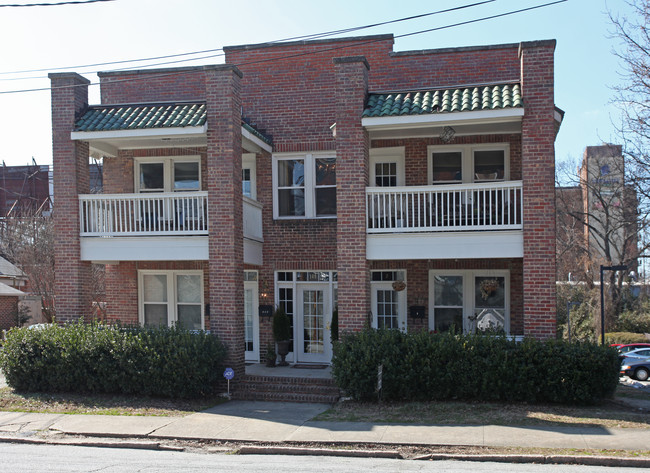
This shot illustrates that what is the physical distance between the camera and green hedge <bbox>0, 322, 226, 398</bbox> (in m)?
12.8

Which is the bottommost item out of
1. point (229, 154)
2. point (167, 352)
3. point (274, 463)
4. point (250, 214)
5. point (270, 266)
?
point (274, 463)

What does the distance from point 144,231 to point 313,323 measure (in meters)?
4.84

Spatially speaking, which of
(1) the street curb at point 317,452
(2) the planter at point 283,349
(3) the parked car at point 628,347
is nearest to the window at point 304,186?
(2) the planter at point 283,349

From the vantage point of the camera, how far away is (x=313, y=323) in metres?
16.0

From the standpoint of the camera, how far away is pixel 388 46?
15.8 m

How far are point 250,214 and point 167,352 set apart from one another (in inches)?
162

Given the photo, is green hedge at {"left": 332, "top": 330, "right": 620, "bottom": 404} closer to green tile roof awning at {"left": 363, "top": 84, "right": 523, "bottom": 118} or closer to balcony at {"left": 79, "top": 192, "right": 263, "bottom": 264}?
balcony at {"left": 79, "top": 192, "right": 263, "bottom": 264}

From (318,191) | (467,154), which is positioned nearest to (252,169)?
(318,191)

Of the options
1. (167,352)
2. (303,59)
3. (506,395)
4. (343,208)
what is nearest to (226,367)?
(167,352)

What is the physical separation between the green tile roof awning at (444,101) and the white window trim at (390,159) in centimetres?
186

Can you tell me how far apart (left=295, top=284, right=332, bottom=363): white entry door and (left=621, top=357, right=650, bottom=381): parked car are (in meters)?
13.2

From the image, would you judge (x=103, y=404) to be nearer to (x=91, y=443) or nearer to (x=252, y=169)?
(x=91, y=443)

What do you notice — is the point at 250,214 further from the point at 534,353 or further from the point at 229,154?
the point at 534,353

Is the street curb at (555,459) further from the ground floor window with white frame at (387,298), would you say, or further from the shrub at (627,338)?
the shrub at (627,338)
